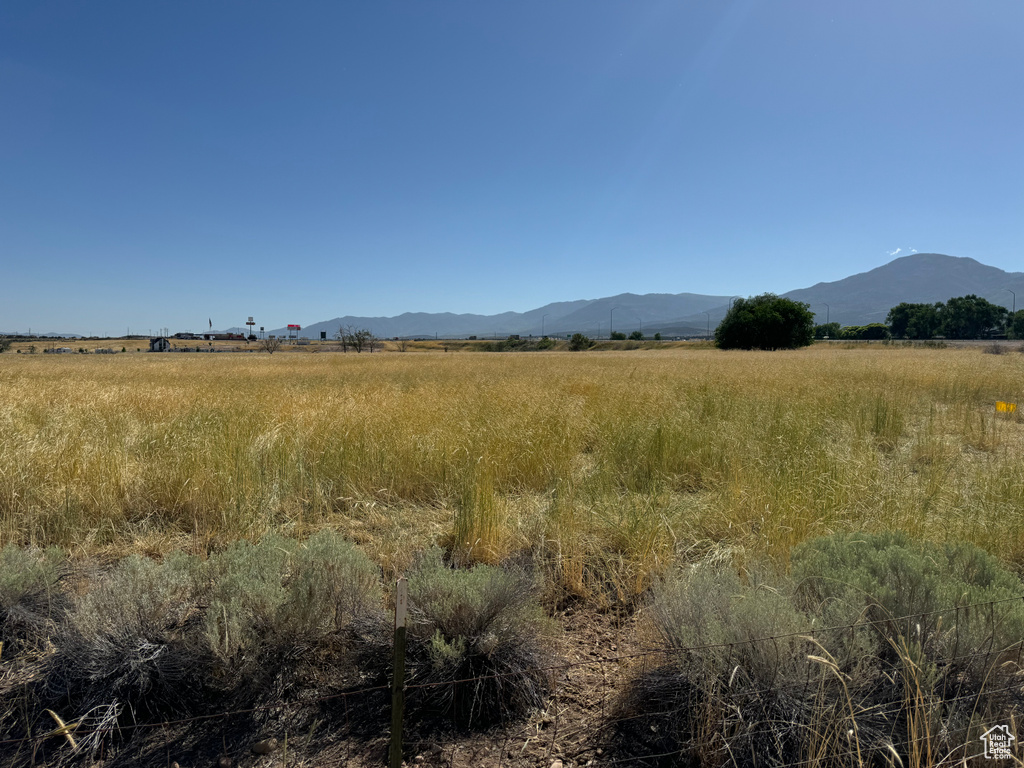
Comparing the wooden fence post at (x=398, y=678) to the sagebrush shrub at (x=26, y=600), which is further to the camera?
the sagebrush shrub at (x=26, y=600)

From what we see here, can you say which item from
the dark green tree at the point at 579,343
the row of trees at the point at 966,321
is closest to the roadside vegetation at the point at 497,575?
the dark green tree at the point at 579,343

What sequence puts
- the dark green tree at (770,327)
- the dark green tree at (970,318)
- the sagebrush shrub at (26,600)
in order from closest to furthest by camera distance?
the sagebrush shrub at (26,600) → the dark green tree at (770,327) → the dark green tree at (970,318)

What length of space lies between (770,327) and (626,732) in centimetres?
6995

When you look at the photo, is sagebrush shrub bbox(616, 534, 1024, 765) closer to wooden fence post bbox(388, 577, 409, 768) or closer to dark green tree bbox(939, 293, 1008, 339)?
wooden fence post bbox(388, 577, 409, 768)

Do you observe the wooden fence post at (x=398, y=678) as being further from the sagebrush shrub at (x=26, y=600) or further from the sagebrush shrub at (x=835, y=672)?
the sagebrush shrub at (x=26, y=600)

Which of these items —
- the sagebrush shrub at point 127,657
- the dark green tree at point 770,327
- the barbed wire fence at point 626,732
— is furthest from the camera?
the dark green tree at point 770,327

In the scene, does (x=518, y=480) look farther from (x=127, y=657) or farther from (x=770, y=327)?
(x=770, y=327)

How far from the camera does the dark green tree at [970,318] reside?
109562mm

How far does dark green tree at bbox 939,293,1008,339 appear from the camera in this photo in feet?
359

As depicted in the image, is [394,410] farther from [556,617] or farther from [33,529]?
[556,617]

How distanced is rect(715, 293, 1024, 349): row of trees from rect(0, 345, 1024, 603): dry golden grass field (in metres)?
60.8

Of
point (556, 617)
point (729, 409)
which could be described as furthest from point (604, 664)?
point (729, 409)

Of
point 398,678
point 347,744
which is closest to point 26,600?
point 347,744

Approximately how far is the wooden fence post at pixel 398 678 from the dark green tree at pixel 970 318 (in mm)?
147503
